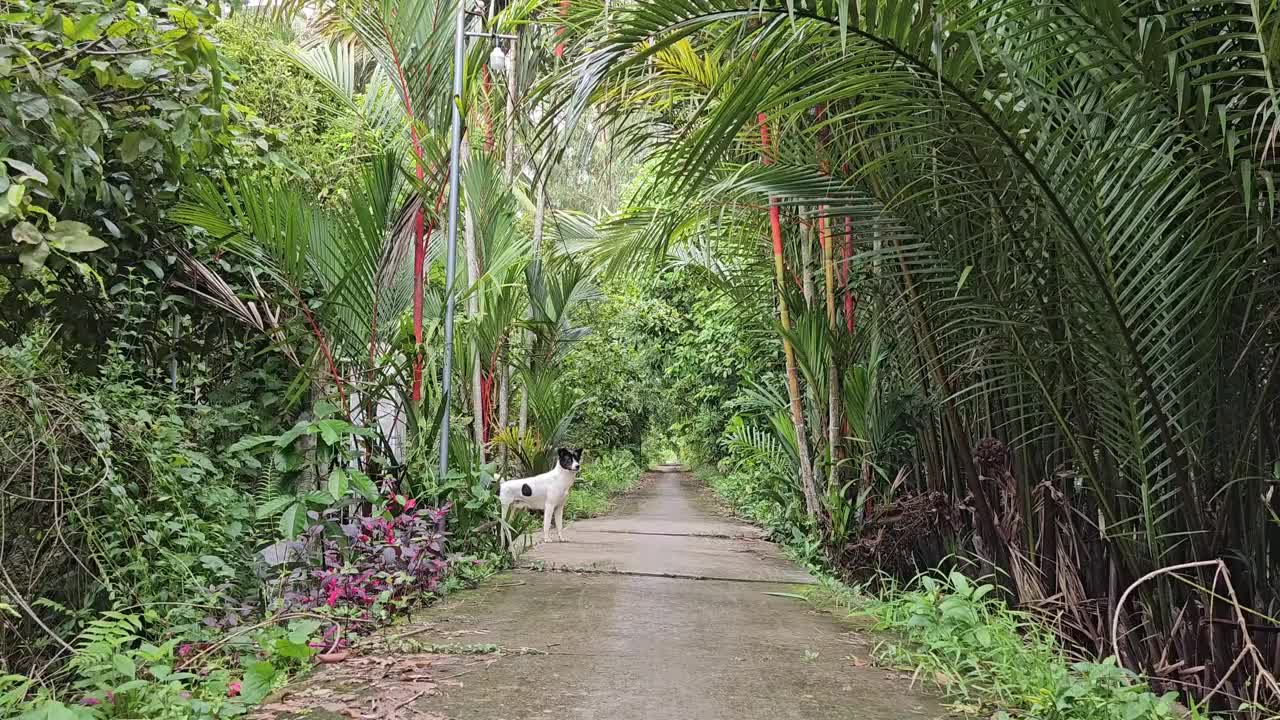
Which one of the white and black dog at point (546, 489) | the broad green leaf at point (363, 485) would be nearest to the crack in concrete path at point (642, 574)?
the white and black dog at point (546, 489)

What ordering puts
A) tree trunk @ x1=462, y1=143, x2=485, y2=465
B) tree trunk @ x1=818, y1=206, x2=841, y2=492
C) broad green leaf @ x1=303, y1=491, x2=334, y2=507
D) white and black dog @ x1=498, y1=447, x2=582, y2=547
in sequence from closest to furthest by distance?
broad green leaf @ x1=303, y1=491, x2=334, y2=507 → tree trunk @ x1=818, y1=206, x2=841, y2=492 → tree trunk @ x1=462, y1=143, x2=485, y2=465 → white and black dog @ x1=498, y1=447, x2=582, y2=547

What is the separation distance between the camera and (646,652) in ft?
10.2

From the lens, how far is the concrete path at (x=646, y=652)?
249 cm

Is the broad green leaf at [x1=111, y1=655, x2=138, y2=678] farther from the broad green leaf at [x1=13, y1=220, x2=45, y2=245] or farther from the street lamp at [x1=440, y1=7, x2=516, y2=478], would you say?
the street lamp at [x1=440, y1=7, x2=516, y2=478]

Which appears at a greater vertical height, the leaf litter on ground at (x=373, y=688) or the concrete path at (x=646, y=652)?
the leaf litter on ground at (x=373, y=688)

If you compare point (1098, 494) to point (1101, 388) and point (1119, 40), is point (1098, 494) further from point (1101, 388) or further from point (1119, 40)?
point (1119, 40)

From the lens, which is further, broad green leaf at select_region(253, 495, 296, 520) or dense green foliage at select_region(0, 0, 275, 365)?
broad green leaf at select_region(253, 495, 296, 520)

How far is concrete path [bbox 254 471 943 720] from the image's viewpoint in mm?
2490

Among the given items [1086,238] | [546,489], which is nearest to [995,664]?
[1086,238]

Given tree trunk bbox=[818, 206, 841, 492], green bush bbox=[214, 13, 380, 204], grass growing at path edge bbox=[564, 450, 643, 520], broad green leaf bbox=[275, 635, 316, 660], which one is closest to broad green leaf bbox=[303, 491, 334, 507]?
broad green leaf bbox=[275, 635, 316, 660]

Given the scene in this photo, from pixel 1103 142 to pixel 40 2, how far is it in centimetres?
318

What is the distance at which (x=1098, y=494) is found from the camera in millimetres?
2766

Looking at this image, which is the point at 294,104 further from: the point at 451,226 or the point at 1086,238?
the point at 1086,238

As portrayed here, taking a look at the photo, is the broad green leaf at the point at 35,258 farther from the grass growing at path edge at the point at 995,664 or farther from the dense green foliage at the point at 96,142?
the grass growing at path edge at the point at 995,664
